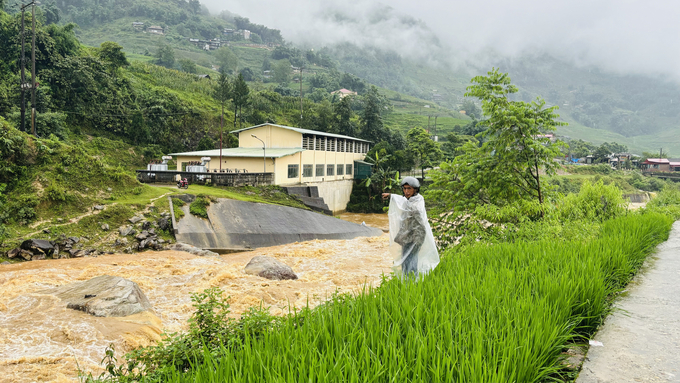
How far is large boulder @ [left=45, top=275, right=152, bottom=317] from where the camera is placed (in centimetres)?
758

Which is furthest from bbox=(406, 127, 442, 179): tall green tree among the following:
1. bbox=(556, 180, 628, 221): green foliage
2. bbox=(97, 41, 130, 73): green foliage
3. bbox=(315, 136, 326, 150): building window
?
bbox=(556, 180, 628, 221): green foliage

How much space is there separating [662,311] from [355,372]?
332 cm

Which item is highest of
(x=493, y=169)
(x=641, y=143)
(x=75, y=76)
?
(x=641, y=143)

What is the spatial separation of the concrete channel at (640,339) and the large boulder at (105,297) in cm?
798

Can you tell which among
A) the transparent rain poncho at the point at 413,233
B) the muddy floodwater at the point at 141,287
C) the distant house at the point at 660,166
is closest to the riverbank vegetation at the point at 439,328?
the transparent rain poncho at the point at 413,233

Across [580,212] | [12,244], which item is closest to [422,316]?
[580,212]

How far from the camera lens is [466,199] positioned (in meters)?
9.13

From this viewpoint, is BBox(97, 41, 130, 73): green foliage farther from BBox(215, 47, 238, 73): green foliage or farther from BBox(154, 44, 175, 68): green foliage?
BBox(215, 47, 238, 73): green foliage

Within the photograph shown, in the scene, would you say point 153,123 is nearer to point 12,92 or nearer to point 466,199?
point 12,92

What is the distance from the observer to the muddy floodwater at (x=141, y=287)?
6.13m

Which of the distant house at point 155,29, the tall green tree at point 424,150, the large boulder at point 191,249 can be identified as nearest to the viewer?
the large boulder at point 191,249

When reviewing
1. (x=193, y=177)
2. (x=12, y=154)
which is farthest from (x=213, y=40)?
(x=12, y=154)

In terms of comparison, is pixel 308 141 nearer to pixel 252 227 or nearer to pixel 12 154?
pixel 252 227

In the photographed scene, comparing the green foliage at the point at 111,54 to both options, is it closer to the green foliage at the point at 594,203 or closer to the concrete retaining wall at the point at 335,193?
the concrete retaining wall at the point at 335,193
